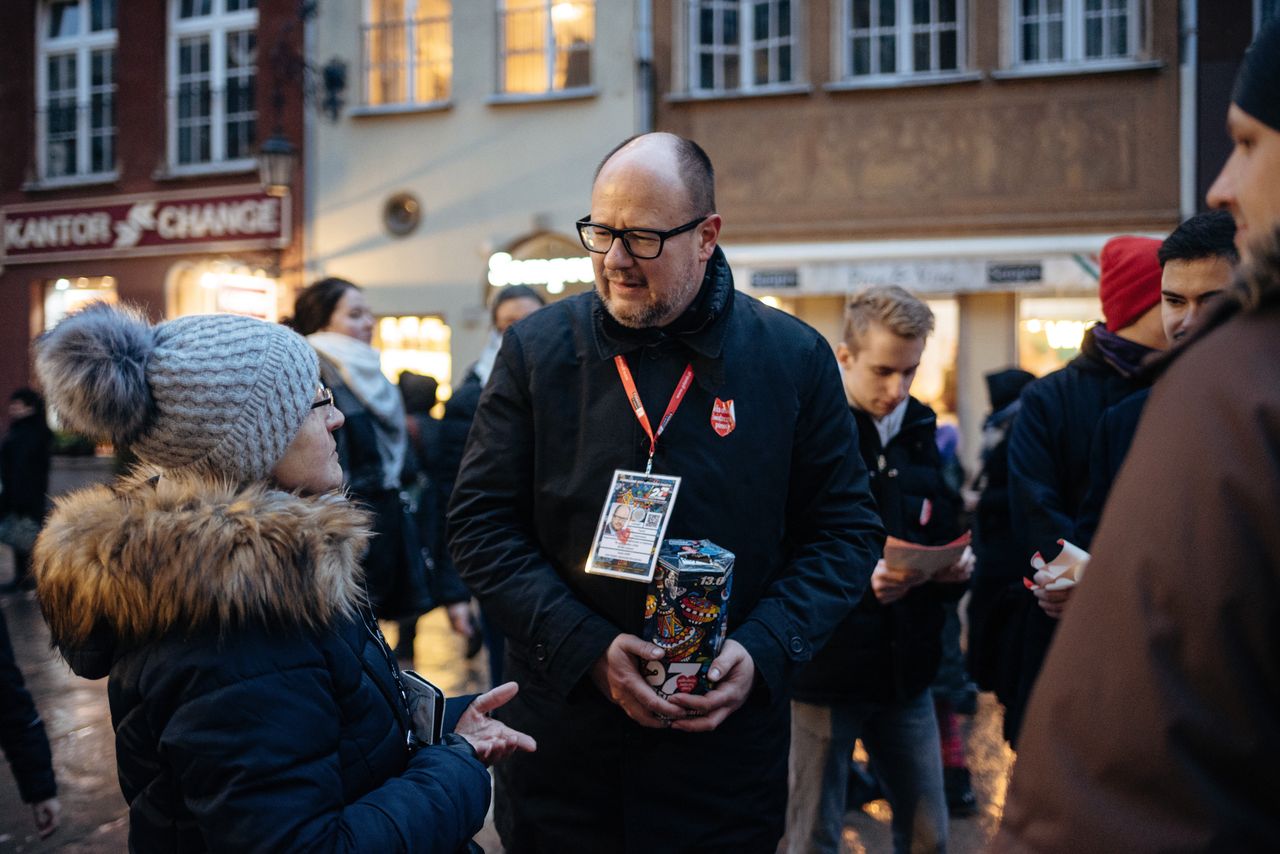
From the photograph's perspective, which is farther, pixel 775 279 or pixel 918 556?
pixel 775 279

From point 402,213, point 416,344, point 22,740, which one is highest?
point 402,213

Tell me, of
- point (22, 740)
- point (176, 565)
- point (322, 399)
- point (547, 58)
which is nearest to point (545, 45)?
point (547, 58)

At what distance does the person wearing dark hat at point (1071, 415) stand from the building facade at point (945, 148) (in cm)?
968

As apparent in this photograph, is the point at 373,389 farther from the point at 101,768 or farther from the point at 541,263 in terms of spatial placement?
the point at 541,263

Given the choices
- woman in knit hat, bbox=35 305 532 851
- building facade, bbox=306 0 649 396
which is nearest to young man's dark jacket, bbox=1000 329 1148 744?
woman in knit hat, bbox=35 305 532 851

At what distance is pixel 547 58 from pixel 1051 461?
12282mm

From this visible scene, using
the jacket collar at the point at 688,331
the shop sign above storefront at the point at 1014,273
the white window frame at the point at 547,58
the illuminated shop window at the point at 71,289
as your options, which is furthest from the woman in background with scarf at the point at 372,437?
the illuminated shop window at the point at 71,289

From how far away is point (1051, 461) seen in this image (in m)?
3.14

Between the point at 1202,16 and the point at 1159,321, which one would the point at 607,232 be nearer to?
the point at 1159,321

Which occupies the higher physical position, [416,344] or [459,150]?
[459,150]

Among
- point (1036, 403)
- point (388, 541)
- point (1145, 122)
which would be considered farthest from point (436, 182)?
point (1036, 403)

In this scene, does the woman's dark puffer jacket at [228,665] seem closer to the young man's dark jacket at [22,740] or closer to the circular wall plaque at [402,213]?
the young man's dark jacket at [22,740]

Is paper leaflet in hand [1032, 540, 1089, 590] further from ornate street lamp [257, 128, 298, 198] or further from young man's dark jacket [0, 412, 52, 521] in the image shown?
ornate street lamp [257, 128, 298, 198]

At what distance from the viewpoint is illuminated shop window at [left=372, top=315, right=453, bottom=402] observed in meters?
14.9
